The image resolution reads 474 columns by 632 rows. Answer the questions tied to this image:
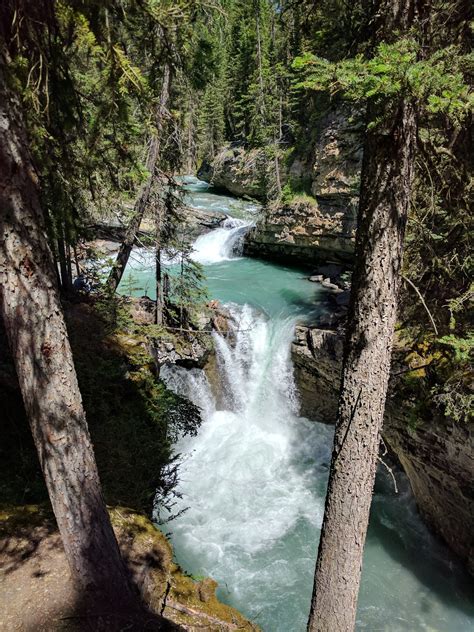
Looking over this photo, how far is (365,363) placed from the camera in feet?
12.3

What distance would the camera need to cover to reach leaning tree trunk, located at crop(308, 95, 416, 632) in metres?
3.43

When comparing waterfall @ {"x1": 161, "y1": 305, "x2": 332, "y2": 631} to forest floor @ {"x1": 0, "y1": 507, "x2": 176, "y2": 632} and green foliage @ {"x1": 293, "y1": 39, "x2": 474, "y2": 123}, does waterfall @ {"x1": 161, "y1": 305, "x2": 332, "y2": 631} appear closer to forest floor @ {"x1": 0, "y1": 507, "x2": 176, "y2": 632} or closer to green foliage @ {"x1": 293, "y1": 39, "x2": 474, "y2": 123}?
forest floor @ {"x1": 0, "y1": 507, "x2": 176, "y2": 632}

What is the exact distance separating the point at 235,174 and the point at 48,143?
26.8 metres

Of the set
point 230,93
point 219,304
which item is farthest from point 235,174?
point 219,304

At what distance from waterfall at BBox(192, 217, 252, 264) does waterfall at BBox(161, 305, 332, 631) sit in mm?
7232

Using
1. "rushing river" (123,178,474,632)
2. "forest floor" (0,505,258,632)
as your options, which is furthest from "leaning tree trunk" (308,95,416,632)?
"rushing river" (123,178,474,632)

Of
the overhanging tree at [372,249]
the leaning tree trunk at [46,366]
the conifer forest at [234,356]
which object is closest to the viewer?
the overhanging tree at [372,249]

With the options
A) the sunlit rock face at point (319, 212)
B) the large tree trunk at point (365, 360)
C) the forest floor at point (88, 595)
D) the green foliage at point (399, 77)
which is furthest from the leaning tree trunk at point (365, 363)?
the sunlit rock face at point (319, 212)

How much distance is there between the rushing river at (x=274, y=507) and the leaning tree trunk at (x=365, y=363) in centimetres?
439

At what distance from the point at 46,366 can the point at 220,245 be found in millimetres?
18971

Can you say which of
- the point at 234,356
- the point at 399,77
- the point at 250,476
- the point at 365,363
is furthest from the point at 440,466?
the point at 399,77

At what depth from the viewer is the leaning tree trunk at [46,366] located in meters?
2.97

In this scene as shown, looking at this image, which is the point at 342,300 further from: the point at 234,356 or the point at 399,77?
the point at 399,77

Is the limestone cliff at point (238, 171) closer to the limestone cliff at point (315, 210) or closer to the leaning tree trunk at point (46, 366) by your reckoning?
the limestone cliff at point (315, 210)
